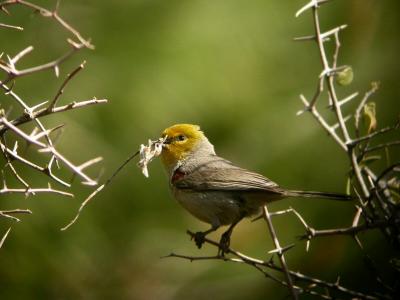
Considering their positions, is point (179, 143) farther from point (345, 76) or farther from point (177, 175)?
point (345, 76)

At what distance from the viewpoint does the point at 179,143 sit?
16.8 ft

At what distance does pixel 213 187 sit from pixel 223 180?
105mm

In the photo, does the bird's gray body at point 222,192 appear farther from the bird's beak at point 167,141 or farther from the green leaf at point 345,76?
the green leaf at point 345,76

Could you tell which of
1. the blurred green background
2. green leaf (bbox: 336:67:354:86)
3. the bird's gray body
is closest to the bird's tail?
the bird's gray body

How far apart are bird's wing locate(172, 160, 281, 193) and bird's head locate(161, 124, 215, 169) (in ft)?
0.84

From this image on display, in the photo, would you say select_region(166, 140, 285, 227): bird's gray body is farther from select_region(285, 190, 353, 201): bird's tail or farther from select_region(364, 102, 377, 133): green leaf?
select_region(364, 102, 377, 133): green leaf

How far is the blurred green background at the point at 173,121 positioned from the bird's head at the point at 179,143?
551 mm

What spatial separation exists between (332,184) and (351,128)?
529 mm

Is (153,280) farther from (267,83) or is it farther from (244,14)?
(244,14)

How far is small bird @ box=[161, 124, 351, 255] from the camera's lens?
4.51 m

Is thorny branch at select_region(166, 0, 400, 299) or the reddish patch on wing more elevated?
thorny branch at select_region(166, 0, 400, 299)

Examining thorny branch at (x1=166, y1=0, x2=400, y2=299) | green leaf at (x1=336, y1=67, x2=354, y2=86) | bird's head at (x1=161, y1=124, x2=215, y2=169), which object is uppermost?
green leaf at (x1=336, y1=67, x2=354, y2=86)

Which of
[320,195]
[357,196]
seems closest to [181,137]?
[320,195]

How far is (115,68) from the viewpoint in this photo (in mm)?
5906
